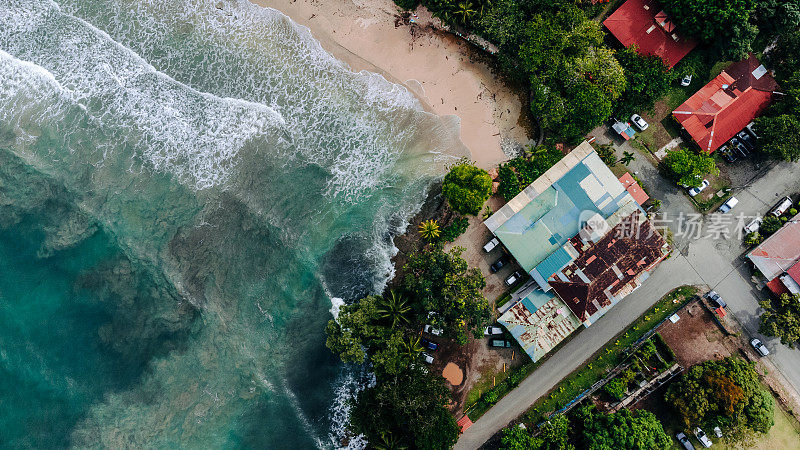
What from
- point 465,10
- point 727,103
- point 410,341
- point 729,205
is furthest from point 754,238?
point 465,10

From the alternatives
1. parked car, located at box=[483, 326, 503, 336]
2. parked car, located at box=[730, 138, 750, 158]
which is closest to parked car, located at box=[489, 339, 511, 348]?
parked car, located at box=[483, 326, 503, 336]

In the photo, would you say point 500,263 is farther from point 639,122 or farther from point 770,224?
point 770,224

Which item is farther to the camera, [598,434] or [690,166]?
[690,166]

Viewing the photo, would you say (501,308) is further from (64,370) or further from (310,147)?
(64,370)

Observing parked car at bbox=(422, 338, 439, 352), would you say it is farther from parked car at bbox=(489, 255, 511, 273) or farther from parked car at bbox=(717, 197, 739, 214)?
parked car at bbox=(717, 197, 739, 214)

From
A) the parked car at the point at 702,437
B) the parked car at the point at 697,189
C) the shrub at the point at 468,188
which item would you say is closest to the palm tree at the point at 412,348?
the shrub at the point at 468,188
